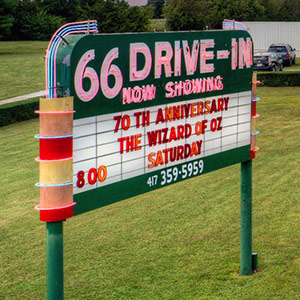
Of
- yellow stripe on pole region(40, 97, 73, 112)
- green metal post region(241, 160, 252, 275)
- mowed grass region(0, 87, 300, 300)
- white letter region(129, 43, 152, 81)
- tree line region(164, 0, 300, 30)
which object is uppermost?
tree line region(164, 0, 300, 30)

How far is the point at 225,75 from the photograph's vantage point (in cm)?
832

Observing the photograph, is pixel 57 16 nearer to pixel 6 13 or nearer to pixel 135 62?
pixel 6 13

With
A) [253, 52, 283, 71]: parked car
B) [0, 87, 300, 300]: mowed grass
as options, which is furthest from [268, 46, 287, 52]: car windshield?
[0, 87, 300, 300]: mowed grass

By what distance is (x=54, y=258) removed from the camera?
20.4 feet

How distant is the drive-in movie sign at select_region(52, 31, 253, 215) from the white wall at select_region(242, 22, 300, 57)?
5754 cm

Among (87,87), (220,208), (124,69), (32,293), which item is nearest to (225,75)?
(124,69)

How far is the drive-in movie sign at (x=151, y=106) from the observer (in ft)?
20.5

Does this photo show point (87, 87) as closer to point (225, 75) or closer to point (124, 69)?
point (124, 69)

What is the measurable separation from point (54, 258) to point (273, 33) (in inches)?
2414

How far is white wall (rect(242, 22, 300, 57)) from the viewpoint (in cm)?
6462

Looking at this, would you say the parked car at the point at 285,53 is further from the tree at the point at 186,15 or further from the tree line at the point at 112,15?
the tree at the point at 186,15

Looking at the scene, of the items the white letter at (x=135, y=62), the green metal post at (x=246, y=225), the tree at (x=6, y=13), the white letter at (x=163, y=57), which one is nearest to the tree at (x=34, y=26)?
the tree at (x=6, y=13)

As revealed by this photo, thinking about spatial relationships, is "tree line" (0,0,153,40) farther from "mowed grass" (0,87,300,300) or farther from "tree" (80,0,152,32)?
"mowed grass" (0,87,300,300)

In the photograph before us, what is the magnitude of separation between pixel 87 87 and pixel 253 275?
4074 millimetres
